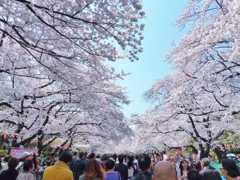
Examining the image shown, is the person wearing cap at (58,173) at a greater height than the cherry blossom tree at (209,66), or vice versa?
the cherry blossom tree at (209,66)

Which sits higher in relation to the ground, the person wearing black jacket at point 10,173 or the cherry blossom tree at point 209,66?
the cherry blossom tree at point 209,66

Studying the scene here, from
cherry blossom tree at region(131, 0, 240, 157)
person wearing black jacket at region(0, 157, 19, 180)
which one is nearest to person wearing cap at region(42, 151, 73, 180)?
person wearing black jacket at region(0, 157, 19, 180)

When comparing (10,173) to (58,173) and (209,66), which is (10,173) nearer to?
(58,173)

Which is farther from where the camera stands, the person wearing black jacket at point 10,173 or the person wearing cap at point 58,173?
the person wearing black jacket at point 10,173

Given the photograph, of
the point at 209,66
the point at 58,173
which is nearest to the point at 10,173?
the point at 58,173

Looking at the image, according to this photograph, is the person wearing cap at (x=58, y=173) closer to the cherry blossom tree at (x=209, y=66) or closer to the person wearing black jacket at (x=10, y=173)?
A: the person wearing black jacket at (x=10, y=173)

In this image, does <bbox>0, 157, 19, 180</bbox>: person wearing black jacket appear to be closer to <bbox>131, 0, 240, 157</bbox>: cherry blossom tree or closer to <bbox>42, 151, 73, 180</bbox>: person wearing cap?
<bbox>42, 151, 73, 180</bbox>: person wearing cap

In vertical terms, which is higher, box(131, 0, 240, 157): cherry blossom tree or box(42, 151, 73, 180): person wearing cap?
box(131, 0, 240, 157): cherry blossom tree

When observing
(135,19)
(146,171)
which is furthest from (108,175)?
(135,19)

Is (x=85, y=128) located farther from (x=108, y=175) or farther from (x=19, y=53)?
(x=108, y=175)

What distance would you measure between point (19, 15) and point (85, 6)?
1.54m

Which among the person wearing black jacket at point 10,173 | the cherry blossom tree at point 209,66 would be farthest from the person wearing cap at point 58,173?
the cherry blossom tree at point 209,66

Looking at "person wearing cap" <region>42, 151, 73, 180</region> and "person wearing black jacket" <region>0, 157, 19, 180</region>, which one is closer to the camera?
"person wearing cap" <region>42, 151, 73, 180</region>

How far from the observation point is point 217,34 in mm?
5223
